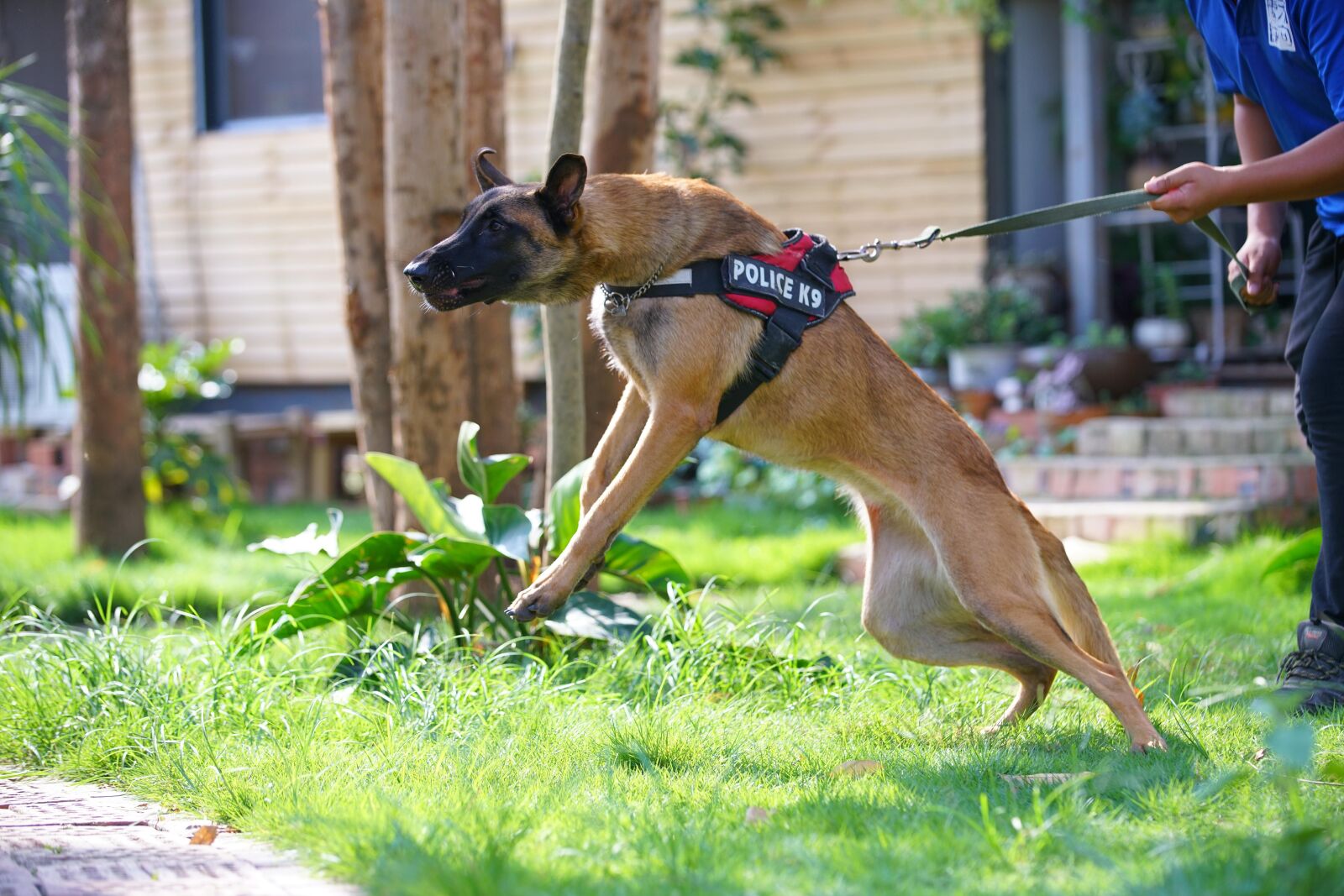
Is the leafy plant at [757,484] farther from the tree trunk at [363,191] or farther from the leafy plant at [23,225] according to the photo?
the leafy plant at [23,225]

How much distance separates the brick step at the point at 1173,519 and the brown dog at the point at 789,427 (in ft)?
10.8

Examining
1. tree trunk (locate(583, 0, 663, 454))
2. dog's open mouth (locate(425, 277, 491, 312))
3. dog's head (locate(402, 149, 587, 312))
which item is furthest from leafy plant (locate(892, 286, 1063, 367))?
dog's open mouth (locate(425, 277, 491, 312))

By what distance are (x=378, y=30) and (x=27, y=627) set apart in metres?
2.76

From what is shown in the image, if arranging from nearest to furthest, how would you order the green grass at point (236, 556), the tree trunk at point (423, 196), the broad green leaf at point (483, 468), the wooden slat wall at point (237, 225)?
the broad green leaf at point (483, 468) → the tree trunk at point (423, 196) → the green grass at point (236, 556) → the wooden slat wall at point (237, 225)

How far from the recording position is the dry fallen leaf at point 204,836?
2.56 metres

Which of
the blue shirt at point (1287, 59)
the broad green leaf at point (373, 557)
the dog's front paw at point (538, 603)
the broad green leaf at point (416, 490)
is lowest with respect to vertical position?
the broad green leaf at point (373, 557)

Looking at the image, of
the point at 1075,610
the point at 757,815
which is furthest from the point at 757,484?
the point at 757,815

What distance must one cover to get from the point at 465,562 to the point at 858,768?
4.85ft

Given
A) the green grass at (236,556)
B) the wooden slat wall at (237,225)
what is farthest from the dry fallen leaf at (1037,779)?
the wooden slat wall at (237,225)

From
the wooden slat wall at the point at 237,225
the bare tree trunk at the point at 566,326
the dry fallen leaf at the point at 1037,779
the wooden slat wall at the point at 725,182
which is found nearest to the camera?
the dry fallen leaf at the point at 1037,779

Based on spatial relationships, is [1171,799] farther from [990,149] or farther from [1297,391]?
[990,149]

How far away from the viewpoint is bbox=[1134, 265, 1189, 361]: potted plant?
935 centimetres

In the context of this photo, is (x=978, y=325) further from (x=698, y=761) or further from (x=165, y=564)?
(x=698, y=761)

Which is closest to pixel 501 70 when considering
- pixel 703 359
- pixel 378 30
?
pixel 378 30
